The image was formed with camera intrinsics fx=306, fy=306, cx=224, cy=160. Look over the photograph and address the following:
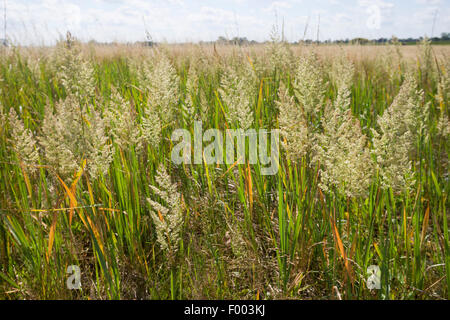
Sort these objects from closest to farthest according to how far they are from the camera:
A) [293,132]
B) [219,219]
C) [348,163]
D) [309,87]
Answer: [348,163] → [293,132] → [309,87] → [219,219]

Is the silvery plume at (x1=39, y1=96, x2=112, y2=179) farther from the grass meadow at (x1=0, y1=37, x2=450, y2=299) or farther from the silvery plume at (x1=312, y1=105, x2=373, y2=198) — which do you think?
the silvery plume at (x1=312, y1=105, x2=373, y2=198)

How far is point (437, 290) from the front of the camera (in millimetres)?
1641

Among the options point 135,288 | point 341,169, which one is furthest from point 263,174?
point 135,288

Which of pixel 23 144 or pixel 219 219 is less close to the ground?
pixel 23 144

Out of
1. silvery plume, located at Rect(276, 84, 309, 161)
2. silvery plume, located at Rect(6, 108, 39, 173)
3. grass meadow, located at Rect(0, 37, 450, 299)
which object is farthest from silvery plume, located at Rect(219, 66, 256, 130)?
silvery plume, located at Rect(6, 108, 39, 173)

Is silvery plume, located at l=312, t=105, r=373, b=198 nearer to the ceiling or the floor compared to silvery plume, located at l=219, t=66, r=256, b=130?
nearer to the floor

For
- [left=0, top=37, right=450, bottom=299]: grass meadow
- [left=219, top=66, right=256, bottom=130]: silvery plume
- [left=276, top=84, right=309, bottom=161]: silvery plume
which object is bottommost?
[left=0, top=37, right=450, bottom=299]: grass meadow

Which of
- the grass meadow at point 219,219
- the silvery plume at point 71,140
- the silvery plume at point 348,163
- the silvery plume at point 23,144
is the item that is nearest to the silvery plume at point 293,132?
the grass meadow at point 219,219

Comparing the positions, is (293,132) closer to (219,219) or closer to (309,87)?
(309,87)

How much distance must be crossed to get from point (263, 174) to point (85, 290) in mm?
1259

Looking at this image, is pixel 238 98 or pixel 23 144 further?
pixel 238 98

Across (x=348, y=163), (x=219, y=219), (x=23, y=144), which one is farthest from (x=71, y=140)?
(x=348, y=163)

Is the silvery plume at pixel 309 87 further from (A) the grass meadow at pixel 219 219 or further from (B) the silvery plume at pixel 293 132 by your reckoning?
(B) the silvery plume at pixel 293 132
